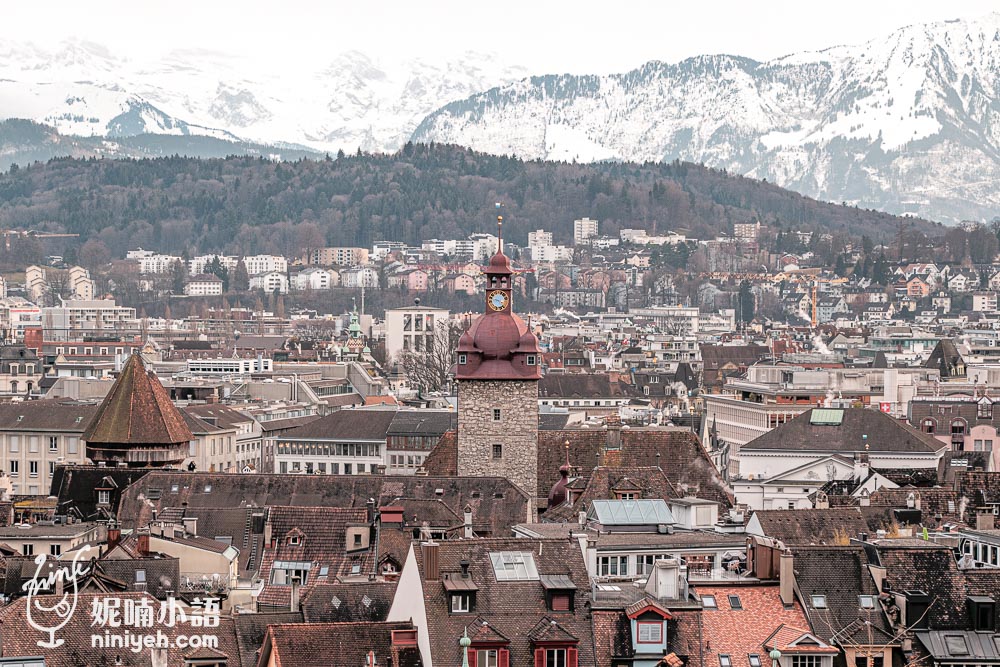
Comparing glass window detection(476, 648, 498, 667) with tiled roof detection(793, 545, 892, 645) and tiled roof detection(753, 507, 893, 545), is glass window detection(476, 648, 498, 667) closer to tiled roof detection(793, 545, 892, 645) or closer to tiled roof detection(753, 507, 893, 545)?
tiled roof detection(793, 545, 892, 645)

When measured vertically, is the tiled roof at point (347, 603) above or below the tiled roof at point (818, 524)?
above

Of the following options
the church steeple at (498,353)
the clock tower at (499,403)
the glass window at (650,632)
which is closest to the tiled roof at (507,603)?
the glass window at (650,632)

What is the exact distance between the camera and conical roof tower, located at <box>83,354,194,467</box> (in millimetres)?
85000

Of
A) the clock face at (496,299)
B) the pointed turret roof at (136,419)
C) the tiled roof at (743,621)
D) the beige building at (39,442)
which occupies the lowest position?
the beige building at (39,442)

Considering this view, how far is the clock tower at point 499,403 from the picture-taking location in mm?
75062

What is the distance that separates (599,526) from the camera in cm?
5434

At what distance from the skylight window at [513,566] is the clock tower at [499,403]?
31802 millimetres

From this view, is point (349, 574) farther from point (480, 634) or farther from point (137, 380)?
point (137, 380)

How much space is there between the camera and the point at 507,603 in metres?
41.0

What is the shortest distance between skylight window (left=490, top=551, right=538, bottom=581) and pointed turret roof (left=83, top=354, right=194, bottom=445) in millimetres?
44603

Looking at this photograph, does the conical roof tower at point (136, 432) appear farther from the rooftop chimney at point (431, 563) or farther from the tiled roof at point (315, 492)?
the rooftop chimney at point (431, 563)

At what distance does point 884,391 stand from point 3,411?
1820 inches

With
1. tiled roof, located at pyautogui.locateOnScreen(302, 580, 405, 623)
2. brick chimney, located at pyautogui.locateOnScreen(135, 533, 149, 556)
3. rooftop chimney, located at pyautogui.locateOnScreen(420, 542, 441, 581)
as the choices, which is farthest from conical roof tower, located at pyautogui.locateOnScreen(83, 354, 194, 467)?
rooftop chimney, located at pyautogui.locateOnScreen(420, 542, 441, 581)

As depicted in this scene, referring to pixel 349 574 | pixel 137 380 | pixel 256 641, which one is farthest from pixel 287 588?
pixel 137 380
